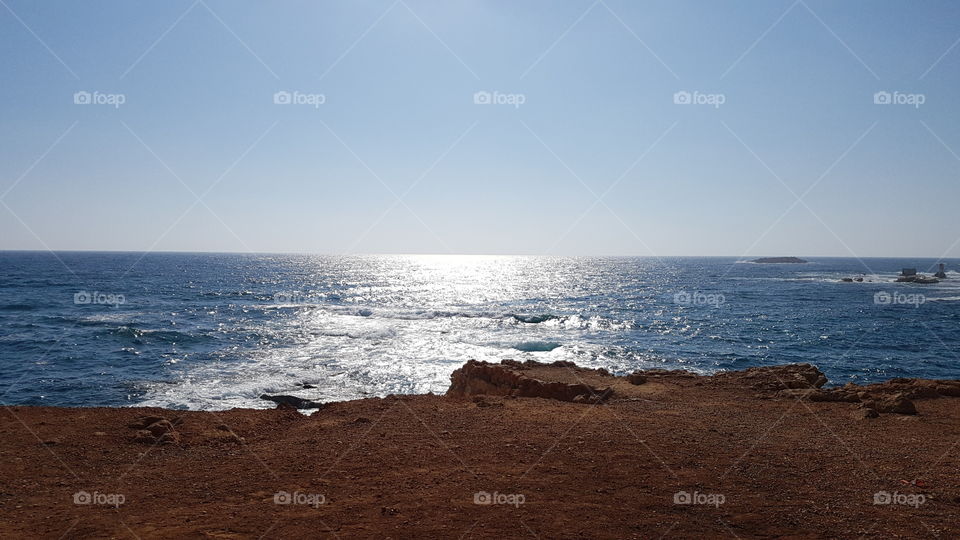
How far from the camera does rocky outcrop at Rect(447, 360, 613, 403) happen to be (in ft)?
49.7

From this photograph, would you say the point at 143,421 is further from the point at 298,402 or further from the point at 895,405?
the point at 895,405

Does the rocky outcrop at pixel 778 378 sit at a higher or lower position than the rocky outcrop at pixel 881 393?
higher

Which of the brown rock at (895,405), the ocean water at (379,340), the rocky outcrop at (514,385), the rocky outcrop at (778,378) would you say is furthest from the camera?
the ocean water at (379,340)

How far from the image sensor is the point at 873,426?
11.6 meters

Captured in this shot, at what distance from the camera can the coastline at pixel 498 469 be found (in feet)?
23.6

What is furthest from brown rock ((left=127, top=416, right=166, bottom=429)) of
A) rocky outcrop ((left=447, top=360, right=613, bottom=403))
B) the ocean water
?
the ocean water

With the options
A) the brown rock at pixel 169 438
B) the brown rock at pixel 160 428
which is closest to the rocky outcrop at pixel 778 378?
the brown rock at pixel 169 438

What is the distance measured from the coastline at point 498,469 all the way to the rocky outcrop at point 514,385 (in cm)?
99

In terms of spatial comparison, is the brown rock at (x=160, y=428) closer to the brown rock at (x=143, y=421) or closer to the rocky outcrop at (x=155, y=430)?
the rocky outcrop at (x=155, y=430)

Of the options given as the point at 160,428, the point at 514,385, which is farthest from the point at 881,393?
the point at 160,428

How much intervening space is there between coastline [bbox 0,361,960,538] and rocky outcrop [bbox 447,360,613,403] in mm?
993

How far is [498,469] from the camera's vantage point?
9.12m

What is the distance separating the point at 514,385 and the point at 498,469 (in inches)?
296

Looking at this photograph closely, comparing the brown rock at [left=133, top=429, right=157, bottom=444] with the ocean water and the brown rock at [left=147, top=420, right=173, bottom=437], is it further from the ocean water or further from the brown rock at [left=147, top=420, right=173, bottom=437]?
the ocean water
